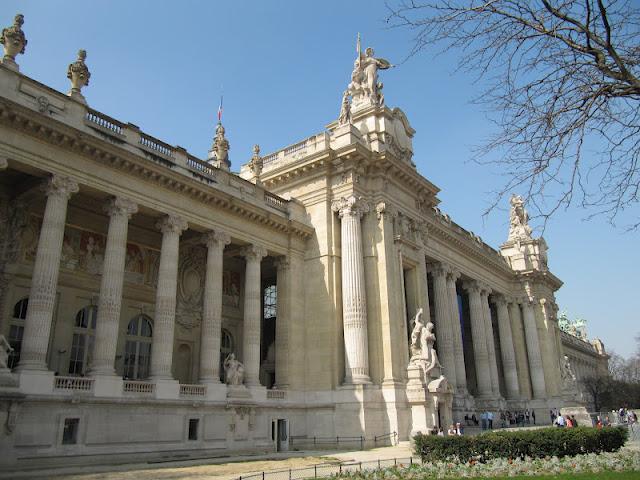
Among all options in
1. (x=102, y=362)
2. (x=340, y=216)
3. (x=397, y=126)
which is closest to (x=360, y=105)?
(x=397, y=126)

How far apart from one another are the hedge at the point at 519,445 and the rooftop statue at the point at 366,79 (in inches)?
942

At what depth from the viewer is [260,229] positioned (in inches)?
1179

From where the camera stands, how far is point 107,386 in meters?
20.3

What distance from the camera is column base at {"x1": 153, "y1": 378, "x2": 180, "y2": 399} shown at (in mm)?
22156

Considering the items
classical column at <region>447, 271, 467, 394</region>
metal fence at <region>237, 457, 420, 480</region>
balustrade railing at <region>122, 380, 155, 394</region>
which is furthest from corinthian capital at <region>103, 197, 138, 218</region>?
classical column at <region>447, 271, 467, 394</region>

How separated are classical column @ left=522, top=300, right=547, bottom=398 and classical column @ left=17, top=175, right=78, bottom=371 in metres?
46.4

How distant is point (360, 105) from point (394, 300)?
13564mm

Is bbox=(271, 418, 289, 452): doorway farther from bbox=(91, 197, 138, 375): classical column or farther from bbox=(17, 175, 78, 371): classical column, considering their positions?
bbox=(17, 175, 78, 371): classical column

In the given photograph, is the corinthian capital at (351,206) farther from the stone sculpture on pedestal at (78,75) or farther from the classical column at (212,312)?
the stone sculpture on pedestal at (78,75)

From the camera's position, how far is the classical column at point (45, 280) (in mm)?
18703

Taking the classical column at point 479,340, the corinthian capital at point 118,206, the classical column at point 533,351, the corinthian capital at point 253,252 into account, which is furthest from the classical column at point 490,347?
the corinthian capital at point 118,206

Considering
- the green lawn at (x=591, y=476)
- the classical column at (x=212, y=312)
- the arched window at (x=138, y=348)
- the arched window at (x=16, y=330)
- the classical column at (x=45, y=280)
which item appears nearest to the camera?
the green lawn at (x=591, y=476)

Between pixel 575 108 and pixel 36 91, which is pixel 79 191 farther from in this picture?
pixel 575 108

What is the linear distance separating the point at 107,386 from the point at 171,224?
7963 millimetres
